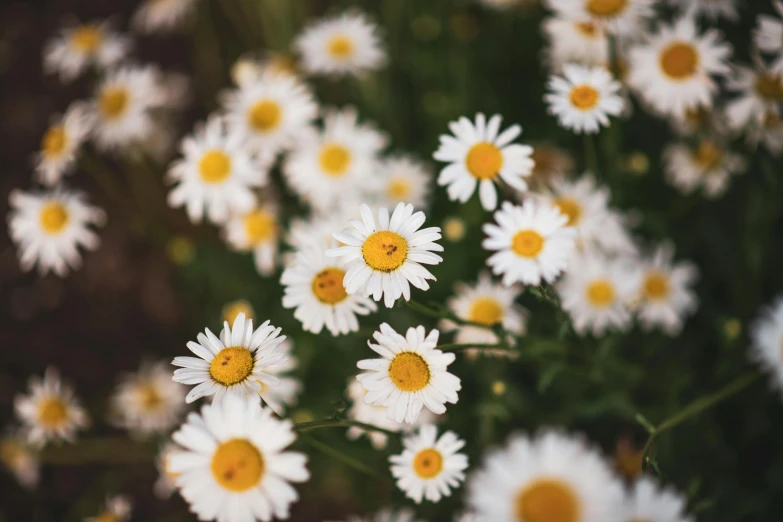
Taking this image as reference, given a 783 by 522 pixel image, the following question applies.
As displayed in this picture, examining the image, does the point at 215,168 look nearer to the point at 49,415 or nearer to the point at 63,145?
the point at 63,145

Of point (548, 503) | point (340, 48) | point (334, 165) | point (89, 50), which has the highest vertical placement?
point (340, 48)

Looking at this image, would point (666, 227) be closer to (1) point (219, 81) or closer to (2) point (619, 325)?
(2) point (619, 325)

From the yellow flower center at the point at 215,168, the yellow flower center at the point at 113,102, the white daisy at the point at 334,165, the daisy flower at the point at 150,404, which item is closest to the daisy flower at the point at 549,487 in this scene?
the white daisy at the point at 334,165

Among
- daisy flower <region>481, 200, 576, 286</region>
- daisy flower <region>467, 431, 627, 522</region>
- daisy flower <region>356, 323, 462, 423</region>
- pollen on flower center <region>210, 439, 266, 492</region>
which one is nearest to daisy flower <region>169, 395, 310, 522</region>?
pollen on flower center <region>210, 439, 266, 492</region>

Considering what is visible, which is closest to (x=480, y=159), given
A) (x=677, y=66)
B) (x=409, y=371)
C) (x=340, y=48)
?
(x=409, y=371)

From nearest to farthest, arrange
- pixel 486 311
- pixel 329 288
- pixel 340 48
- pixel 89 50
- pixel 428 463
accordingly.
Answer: pixel 428 463 < pixel 329 288 < pixel 486 311 < pixel 340 48 < pixel 89 50

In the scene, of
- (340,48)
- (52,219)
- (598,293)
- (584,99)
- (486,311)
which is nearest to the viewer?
(584,99)

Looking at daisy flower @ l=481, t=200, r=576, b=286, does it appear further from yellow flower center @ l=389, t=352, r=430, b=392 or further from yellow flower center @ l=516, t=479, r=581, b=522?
yellow flower center @ l=516, t=479, r=581, b=522
